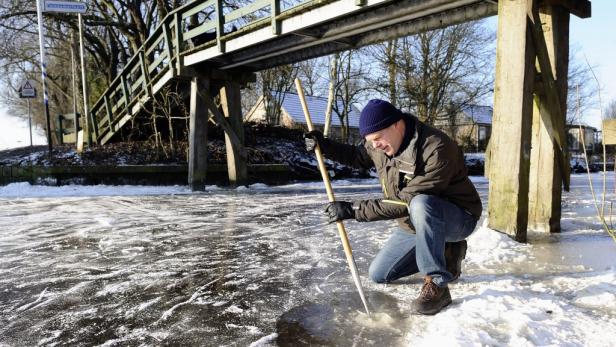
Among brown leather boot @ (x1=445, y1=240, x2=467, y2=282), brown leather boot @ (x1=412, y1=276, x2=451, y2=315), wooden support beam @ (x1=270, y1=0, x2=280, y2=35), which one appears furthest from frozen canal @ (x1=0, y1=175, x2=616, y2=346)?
wooden support beam @ (x1=270, y1=0, x2=280, y2=35)

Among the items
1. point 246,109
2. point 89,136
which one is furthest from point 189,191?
point 246,109

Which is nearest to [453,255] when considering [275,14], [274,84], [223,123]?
[275,14]

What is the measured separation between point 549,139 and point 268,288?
3563 millimetres

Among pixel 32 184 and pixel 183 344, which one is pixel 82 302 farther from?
pixel 32 184

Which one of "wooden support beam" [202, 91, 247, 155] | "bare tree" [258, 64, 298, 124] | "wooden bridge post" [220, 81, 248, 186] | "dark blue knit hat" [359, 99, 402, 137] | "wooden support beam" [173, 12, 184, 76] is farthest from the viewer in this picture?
"bare tree" [258, 64, 298, 124]

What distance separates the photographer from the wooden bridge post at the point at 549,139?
489 cm

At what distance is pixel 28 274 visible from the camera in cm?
375

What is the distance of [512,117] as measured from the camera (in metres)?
4.52

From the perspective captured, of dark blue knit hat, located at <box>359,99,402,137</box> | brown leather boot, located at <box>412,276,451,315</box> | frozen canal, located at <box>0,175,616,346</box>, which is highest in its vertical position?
dark blue knit hat, located at <box>359,99,402,137</box>

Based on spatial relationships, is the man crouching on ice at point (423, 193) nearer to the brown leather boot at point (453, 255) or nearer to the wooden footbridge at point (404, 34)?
the brown leather boot at point (453, 255)

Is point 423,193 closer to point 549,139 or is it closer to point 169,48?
point 549,139

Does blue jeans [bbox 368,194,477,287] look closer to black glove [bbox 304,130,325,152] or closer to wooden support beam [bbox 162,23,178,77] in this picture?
black glove [bbox 304,130,325,152]

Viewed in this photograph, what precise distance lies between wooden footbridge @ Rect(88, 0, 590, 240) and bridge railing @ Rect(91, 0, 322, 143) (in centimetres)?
3

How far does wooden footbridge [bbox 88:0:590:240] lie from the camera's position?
4523 mm
